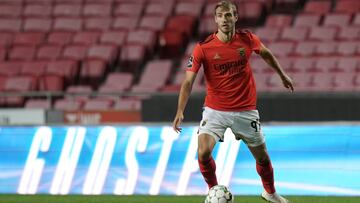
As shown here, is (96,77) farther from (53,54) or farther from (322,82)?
(322,82)

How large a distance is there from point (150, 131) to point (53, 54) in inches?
355

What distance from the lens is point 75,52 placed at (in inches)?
794

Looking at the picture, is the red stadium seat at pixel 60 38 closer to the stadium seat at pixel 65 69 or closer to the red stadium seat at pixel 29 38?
the red stadium seat at pixel 29 38

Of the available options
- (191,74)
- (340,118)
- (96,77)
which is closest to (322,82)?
(340,118)

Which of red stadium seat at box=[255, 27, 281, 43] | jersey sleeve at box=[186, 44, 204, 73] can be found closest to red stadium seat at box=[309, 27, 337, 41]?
red stadium seat at box=[255, 27, 281, 43]

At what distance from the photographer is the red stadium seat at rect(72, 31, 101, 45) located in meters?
20.4

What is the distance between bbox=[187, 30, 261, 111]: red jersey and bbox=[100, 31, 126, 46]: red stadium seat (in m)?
11.5

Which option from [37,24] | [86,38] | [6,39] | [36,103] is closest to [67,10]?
[37,24]

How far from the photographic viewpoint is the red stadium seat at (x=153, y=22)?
20453mm

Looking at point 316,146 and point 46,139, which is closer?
point 316,146

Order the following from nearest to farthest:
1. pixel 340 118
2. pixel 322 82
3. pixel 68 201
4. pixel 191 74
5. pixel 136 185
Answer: pixel 191 74, pixel 68 201, pixel 136 185, pixel 340 118, pixel 322 82

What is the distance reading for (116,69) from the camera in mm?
20172

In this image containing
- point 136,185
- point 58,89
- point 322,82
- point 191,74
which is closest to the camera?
point 191,74

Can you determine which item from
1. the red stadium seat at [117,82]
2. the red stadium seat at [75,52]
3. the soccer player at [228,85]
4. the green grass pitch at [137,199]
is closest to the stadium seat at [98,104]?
the red stadium seat at [117,82]
